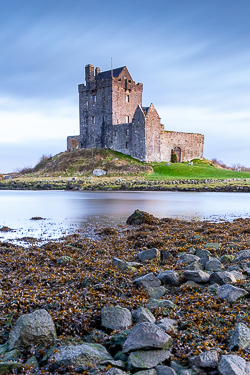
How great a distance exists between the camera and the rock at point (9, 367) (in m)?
3.15

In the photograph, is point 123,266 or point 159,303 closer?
point 159,303

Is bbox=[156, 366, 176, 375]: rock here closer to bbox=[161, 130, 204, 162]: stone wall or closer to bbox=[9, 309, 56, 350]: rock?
bbox=[9, 309, 56, 350]: rock

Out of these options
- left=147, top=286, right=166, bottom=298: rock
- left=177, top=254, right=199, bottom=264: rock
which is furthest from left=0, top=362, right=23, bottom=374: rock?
left=177, top=254, right=199, bottom=264: rock

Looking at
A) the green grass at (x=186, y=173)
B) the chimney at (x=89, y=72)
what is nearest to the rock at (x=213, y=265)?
the green grass at (x=186, y=173)

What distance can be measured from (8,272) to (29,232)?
5.08 m

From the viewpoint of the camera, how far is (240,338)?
3604mm

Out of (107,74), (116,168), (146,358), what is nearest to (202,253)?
(146,358)

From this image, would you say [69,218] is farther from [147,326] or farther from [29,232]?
[147,326]

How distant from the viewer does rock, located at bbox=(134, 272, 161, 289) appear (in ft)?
17.7

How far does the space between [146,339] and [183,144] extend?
166ft

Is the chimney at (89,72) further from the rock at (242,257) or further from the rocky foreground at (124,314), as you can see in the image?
the rock at (242,257)

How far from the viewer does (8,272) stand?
6.36 metres

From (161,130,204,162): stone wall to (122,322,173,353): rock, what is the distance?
1838 inches

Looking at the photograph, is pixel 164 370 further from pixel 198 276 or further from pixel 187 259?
pixel 187 259
